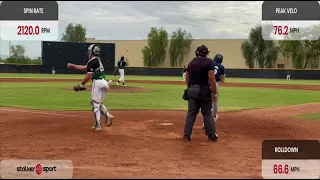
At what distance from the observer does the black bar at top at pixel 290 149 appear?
7.07 meters

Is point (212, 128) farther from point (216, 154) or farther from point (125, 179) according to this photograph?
point (125, 179)

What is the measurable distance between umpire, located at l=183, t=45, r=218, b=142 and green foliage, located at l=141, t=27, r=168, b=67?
62.4 meters

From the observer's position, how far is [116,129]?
9.53 meters

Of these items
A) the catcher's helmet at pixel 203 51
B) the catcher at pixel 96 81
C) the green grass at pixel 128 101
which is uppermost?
the catcher's helmet at pixel 203 51

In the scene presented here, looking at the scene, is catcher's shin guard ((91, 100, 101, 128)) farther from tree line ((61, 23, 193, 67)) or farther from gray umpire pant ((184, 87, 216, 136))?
tree line ((61, 23, 193, 67))

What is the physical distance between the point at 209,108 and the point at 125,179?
11.8ft

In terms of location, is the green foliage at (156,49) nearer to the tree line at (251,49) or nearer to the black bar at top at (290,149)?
the tree line at (251,49)

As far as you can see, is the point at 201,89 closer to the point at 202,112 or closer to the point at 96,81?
the point at 202,112

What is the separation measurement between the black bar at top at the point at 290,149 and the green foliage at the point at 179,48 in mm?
62729

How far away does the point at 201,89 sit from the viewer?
816 cm

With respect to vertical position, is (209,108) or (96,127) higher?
(209,108)

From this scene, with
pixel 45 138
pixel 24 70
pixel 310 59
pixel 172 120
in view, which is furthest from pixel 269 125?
pixel 310 59

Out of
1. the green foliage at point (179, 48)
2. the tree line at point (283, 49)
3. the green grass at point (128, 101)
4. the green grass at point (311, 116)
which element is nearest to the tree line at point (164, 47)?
the green foliage at point (179, 48)

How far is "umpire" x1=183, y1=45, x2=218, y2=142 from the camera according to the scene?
26.8ft
